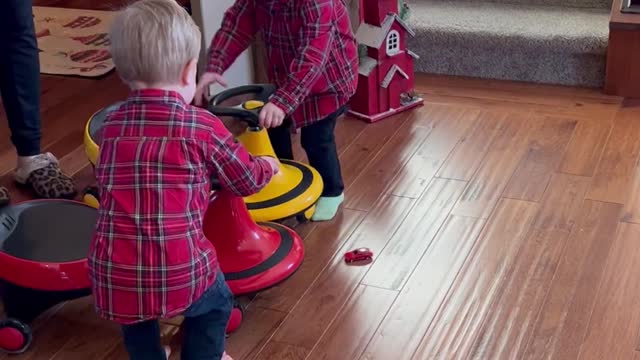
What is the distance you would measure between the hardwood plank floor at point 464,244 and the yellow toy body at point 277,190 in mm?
101

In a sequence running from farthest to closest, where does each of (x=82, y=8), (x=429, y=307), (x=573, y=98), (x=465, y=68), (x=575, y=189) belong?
(x=82, y=8)
(x=465, y=68)
(x=573, y=98)
(x=575, y=189)
(x=429, y=307)

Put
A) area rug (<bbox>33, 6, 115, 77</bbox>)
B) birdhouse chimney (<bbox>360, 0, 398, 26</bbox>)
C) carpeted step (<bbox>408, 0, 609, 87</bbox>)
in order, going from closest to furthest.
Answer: birdhouse chimney (<bbox>360, 0, 398, 26</bbox>) < carpeted step (<bbox>408, 0, 609, 87</bbox>) < area rug (<bbox>33, 6, 115, 77</bbox>)

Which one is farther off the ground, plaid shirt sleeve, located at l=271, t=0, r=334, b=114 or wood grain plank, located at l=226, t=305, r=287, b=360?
plaid shirt sleeve, located at l=271, t=0, r=334, b=114

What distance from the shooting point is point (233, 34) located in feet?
6.64

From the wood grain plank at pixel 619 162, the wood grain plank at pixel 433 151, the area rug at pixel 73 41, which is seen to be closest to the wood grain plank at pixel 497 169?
the wood grain plank at pixel 433 151

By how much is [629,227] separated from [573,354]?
49 cm

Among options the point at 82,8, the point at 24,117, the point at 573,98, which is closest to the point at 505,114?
the point at 573,98

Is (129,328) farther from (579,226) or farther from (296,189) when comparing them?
(579,226)

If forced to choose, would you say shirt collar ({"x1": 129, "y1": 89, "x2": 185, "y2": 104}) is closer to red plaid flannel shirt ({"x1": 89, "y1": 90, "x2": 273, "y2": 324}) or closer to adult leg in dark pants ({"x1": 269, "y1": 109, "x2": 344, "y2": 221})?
red plaid flannel shirt ({"x1": 89, "y1": 90, "x2": 273, "y2": 324})

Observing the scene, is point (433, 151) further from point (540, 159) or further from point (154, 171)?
point (154, 171)

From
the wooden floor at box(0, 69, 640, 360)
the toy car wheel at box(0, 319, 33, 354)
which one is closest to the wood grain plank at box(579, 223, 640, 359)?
the wooden floor at box(0, 69, 640, 360)

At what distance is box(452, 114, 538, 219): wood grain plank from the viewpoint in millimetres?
2123

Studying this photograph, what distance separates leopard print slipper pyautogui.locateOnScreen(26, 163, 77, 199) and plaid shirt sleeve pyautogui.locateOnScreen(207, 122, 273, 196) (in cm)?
98

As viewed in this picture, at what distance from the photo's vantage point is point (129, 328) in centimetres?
141
